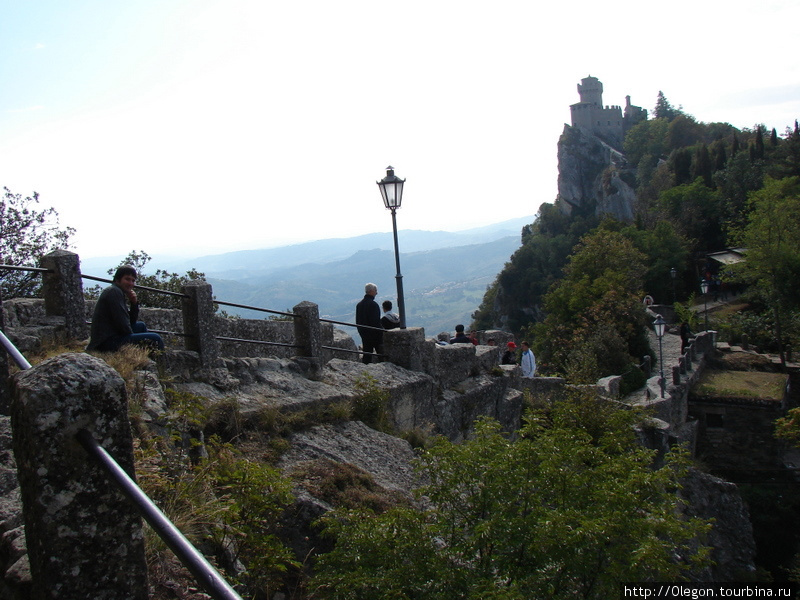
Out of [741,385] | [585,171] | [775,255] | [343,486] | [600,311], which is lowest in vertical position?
[741,385]

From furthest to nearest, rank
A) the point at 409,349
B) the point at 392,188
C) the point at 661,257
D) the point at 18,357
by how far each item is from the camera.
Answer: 1. the point at 661,257
2. the point at 392,188
3. the point at 409,349
4. the point at 18,357

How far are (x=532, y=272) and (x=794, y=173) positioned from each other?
35.2 metres

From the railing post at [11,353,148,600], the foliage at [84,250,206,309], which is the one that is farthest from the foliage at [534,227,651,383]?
the railing post at [11,353,148,600]

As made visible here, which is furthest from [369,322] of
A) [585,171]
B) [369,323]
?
[585,171]

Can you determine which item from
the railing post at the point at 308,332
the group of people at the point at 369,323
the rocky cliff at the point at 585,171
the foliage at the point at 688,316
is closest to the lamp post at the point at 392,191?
the group of people at the point at 369,323

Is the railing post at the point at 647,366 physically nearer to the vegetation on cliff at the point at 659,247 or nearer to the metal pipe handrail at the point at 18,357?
the vegetation on cliff at the point at 659,247

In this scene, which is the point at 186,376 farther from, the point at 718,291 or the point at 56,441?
the point at 718,291

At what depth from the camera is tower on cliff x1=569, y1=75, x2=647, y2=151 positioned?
12838 centimetres

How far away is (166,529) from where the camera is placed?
2.03m

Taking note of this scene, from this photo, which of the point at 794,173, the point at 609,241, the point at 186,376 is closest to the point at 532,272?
the point at 794,173

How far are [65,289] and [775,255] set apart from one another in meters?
46.9

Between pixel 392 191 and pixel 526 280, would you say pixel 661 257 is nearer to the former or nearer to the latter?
pixel 526 280

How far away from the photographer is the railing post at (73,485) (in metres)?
2.54

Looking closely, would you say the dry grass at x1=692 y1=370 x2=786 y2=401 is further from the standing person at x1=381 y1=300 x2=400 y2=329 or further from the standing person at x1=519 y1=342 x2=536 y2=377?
the standing person at x1=381 y1=300 x2=400 y2=329
